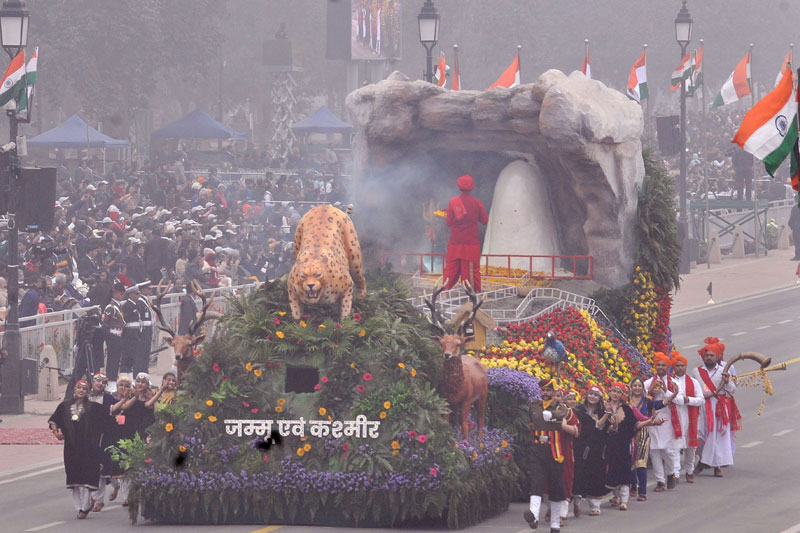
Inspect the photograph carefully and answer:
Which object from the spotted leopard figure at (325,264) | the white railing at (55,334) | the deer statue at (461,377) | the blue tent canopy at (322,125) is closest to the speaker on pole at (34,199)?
the white railing at (55,334)

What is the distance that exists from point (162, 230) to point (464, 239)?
15185 mm

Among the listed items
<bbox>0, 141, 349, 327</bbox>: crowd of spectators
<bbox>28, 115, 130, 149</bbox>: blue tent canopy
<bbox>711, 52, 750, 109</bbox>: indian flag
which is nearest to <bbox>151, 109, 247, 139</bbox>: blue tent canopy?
<bbox>0, 141, 349, 327</bbox>: crowd of spectators

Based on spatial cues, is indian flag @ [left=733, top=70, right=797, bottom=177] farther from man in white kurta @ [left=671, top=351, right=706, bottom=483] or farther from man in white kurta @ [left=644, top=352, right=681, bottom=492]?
man in white kurta @ [left=671, top=351, right=706, bottom=483]

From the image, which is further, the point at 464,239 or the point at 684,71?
the point at 684,71

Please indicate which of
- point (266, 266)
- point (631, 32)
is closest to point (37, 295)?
point (266, 266)

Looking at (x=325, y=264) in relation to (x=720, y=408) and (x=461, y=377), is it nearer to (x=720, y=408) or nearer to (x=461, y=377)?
(x=461, y=377)

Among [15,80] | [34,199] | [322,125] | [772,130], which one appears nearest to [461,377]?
[772,130]

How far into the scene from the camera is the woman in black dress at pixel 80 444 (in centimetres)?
1903

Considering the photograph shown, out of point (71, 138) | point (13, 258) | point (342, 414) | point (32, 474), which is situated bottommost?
point (32, 474)

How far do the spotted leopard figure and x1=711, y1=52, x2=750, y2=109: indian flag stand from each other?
27.0 metres

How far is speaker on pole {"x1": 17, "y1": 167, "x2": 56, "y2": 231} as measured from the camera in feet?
85.5

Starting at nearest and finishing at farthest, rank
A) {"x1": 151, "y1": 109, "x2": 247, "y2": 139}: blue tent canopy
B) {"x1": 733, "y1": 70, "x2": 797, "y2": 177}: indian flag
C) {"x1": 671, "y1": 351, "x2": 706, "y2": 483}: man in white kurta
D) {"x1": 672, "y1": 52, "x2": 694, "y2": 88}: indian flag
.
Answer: {"x1": 733, "y1": 70, "x2": 797, "y2": 177}: indian flag, {"x1": 671, "y1": 351, "x2": 706, "y2": 483}: man in white kurta, {"x1": 672, "y1": 52, "x2": 694, "y2": 88}: indian flag, {"x1": 151, "y1": 109, "x2": 247, "y2": 139}: blue tent canopy

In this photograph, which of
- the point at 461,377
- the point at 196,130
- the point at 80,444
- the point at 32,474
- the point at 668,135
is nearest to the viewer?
the point at 461,377

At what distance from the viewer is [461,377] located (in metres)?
18.5
